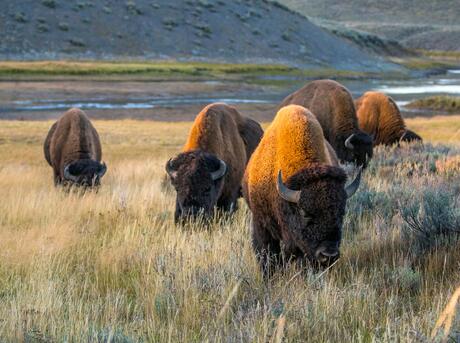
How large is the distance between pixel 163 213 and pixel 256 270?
3.18m

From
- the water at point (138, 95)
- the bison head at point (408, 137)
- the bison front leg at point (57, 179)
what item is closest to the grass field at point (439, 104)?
the water at point (138, 95)

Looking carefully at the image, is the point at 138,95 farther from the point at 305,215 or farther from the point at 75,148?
the point at 305,215

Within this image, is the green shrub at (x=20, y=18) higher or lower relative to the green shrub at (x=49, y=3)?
lower

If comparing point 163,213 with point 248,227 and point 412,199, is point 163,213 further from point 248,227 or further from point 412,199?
point 412,199

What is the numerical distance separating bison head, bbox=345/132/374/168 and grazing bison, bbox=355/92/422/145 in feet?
14.3

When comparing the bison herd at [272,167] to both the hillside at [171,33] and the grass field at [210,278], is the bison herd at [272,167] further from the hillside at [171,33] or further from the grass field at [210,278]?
the hillside at [171,33]

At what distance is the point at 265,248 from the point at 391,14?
16285cm

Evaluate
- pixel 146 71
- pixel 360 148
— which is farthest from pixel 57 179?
pixel 146 71

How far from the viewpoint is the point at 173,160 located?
7.79 meters

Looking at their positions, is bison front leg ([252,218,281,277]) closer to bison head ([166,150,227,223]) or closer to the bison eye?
the bison eye

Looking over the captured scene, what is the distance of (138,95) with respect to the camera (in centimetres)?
4016

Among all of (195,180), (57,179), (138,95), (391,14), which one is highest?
(391,14)

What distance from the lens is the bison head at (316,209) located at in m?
4.76

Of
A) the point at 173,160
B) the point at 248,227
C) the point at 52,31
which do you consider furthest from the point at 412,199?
the point at 52,31
